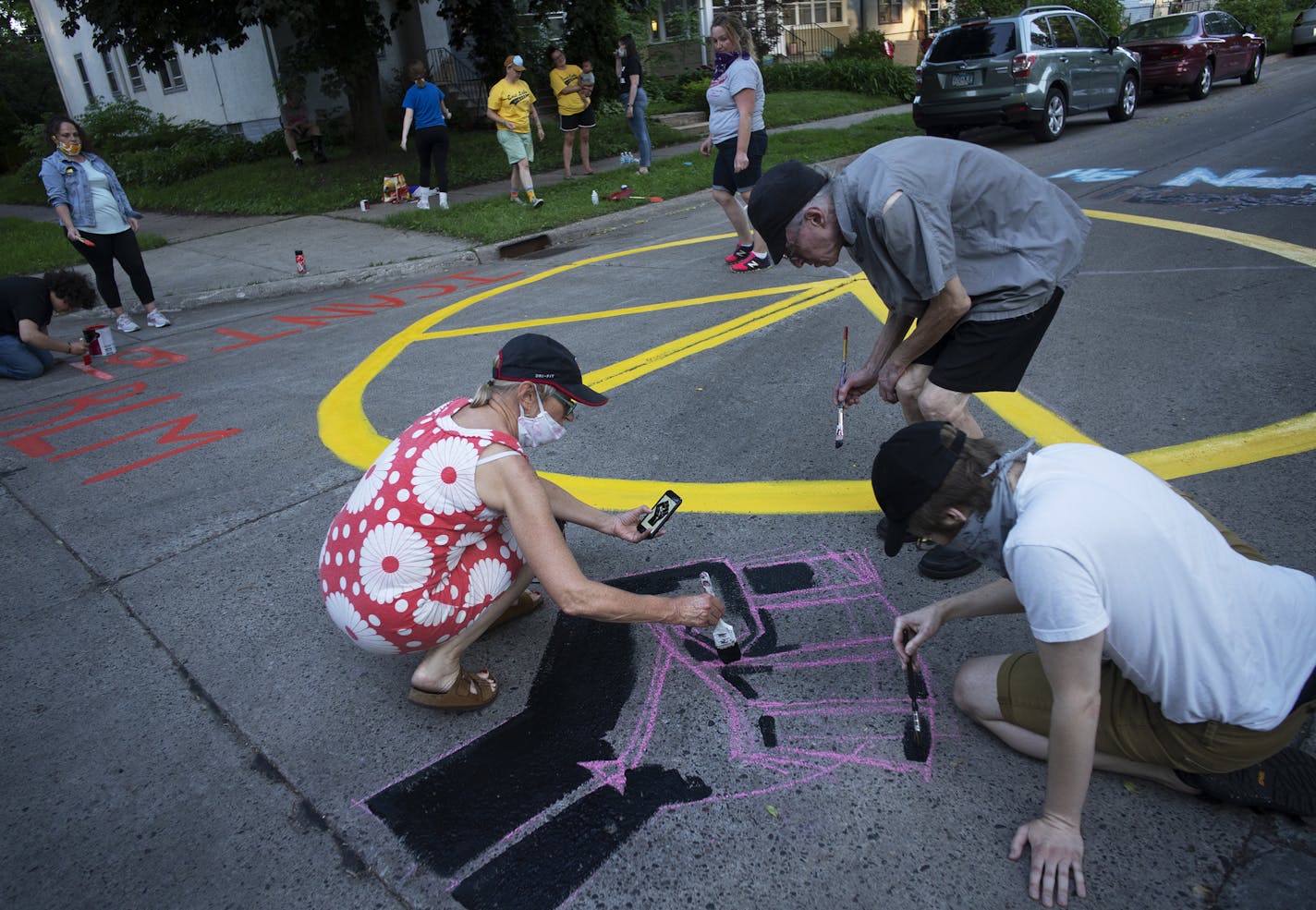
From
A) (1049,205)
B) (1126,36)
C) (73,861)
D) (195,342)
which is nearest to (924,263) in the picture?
(1049,205)

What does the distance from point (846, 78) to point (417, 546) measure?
2348 centimetres

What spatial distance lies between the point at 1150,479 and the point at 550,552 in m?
1.59

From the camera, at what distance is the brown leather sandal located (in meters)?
2.78

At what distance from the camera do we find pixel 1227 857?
209cm

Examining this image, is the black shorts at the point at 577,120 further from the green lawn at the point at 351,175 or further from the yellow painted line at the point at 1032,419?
the yellow painted line at the point at 1032,419

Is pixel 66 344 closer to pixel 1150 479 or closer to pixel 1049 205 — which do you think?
pixel 1049 205

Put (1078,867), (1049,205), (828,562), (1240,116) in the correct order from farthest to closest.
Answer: (1240,116)
(828,562)
(1049,205)
(1078,867)

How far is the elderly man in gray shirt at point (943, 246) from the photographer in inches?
107

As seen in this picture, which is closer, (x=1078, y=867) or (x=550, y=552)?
(x=1078, y=867)

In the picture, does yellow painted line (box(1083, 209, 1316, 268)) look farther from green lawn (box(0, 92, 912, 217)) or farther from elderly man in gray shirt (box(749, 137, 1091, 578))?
green lawn (box(0, 92, 912, 217))

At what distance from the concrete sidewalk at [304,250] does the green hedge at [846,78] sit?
11384 millimetres

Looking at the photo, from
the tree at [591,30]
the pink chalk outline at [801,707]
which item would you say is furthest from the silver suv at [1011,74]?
the pink chalk outline at [801,707]

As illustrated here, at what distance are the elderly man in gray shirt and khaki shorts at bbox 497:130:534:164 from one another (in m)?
9.38

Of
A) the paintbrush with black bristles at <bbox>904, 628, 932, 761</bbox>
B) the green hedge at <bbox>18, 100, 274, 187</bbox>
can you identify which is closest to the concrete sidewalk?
the green hedge at <bbox>18, 100, 274, 187</bbox>
